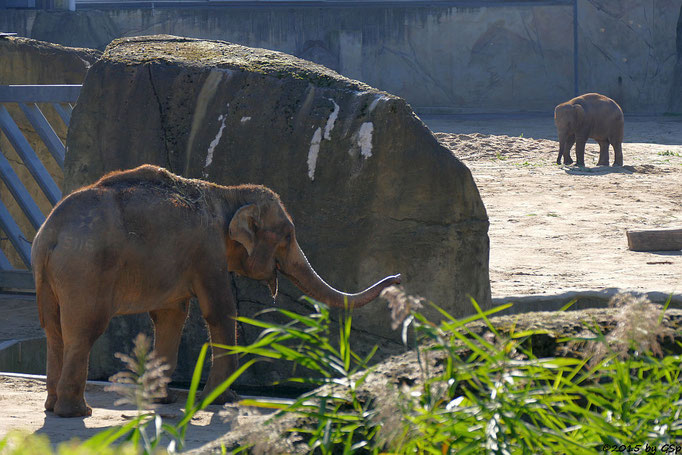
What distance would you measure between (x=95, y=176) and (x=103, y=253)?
4.97 feet

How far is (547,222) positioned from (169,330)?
20.0 feet

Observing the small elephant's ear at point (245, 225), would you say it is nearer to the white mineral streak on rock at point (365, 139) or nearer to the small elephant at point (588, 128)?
the white mineral streak on rock at point (365, 139)

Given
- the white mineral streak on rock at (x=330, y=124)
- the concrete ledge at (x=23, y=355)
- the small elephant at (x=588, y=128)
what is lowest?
the concrete ledge at (x=23, y=355)

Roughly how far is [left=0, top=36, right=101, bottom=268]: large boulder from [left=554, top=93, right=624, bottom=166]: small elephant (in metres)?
7.51

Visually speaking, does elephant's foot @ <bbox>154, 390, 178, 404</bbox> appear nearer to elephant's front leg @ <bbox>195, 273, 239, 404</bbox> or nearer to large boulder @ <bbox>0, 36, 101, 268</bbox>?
elephant's front leg @ <bbox>195, 273, 239, 404</bbox>

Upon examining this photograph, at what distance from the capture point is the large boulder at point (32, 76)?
30.2ft

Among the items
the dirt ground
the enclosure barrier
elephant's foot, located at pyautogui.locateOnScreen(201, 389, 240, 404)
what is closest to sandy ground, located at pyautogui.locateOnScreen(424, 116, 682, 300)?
the dirt ground

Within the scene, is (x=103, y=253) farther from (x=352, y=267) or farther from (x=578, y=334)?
(x=578, y=334)

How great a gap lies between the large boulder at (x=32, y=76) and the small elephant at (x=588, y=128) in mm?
7512

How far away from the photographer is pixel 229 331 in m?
4.58

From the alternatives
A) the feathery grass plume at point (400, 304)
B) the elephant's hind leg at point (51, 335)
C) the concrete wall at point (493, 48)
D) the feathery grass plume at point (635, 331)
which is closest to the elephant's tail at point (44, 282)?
the elephant's hind leg at point (51, 335)

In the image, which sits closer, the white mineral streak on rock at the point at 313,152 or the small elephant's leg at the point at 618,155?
the white mineral streak on rock at the point at 313,152

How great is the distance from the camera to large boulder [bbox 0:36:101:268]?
30.2ft

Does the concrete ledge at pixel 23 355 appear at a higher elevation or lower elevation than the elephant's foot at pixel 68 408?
lower
